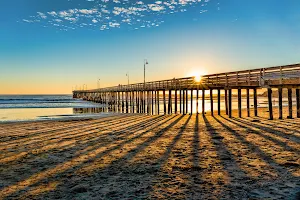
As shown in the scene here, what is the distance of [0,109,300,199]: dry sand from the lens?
477 cm

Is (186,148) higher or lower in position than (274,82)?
lower

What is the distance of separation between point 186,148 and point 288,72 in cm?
934

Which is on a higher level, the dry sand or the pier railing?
the pier railing

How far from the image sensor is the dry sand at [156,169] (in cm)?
477

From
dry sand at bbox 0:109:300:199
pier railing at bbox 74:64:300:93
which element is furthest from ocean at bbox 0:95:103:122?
dry sand at bbox 0:109:300:199

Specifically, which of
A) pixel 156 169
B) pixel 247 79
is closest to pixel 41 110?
pixel 247 79

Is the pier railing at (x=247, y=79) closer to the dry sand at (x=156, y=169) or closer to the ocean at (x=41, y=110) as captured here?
the dry sand at (x=156, y=169)

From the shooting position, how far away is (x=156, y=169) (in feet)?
20.3

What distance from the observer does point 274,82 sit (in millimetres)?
15531

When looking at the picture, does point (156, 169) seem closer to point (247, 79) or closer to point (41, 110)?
point (247, 79)

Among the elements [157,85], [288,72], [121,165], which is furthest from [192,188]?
[157,85]

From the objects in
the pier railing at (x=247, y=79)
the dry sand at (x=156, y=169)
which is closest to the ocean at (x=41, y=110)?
the pier railing at (x=247, y=79)

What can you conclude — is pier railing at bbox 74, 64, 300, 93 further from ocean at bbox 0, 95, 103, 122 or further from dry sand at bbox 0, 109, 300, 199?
ocean at bbox 0, 95, 103, 122

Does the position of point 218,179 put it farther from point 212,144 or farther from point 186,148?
point 212,144
